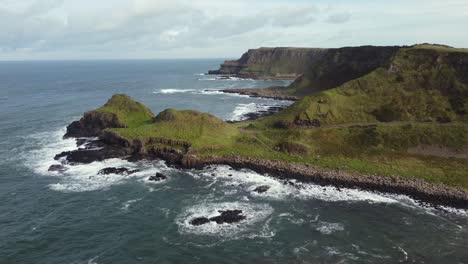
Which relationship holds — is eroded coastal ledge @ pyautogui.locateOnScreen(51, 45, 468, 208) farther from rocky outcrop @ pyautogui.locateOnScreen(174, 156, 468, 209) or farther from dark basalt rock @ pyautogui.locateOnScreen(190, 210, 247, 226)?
dark basalt rock @ pyautogui.locateOnScreen(190, 210, 247, 226)

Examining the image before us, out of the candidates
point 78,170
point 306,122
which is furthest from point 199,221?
point 306,122

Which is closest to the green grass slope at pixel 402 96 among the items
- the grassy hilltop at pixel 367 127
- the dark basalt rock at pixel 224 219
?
the grassy hilltop at pixel 367 127

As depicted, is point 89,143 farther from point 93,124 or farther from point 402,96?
point 402,96

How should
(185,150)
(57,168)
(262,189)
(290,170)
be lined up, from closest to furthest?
(262,189), (290,170), (57,168), (185,150)

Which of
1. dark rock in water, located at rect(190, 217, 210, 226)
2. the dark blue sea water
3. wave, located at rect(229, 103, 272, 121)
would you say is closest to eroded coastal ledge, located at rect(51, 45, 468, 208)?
the dark blue sea water

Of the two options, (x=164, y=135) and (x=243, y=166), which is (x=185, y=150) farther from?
(x=243, y=166)

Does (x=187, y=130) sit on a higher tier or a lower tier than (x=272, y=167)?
higher

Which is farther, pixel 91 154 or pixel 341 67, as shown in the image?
pixel 341 67

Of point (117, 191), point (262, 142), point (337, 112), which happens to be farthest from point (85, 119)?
point (337, 112)
